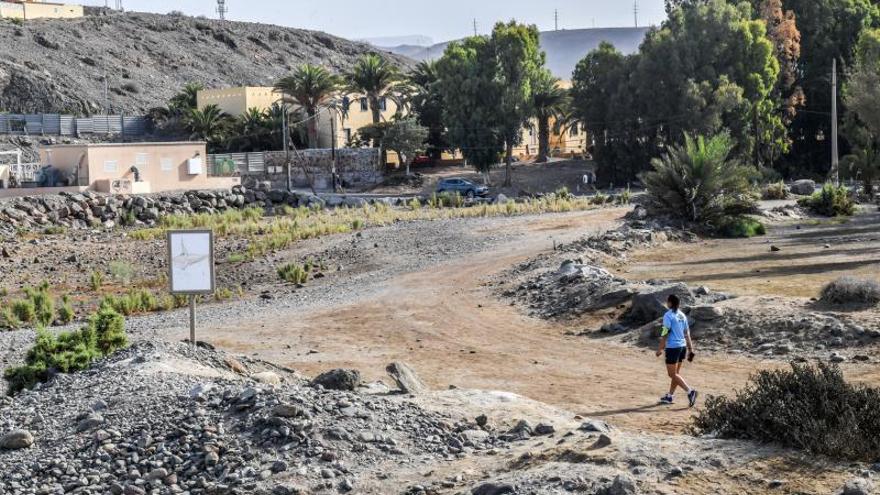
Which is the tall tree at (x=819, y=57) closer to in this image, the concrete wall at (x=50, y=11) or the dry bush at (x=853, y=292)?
the dry bush at (x=853, y=292)

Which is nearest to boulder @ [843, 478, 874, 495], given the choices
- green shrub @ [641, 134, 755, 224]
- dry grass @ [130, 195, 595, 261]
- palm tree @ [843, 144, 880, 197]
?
green shrub @ [641, 134, 755, 224]

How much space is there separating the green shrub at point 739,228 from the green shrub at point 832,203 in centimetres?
769

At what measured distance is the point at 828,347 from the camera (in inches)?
762

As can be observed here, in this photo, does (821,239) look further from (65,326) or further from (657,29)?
(657,29)

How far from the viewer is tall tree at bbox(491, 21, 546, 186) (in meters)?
70.9

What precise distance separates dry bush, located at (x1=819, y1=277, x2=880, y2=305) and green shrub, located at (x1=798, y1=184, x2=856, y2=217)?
80.4ft

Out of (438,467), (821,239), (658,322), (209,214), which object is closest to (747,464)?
(438,467)

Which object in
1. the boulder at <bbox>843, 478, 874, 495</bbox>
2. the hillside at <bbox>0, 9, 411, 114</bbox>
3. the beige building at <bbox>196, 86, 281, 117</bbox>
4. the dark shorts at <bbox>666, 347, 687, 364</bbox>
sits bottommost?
the boulder at <bbox>843, 478, 874, 495</bbox>

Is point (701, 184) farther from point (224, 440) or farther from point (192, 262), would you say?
point (224, 440)

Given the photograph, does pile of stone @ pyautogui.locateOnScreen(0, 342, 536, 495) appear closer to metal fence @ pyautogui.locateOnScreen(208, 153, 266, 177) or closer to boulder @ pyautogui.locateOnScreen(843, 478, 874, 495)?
boulder @ pyautogui.locateOnScreen(843, 478, 874, 495)

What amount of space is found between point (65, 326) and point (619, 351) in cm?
1240

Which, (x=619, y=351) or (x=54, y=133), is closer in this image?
(x=619, y=351)

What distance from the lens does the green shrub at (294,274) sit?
111 ft

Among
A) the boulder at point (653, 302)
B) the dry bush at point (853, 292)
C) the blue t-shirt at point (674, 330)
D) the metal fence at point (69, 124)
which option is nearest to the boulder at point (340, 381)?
the blue t-shirt at point (674, 330)
